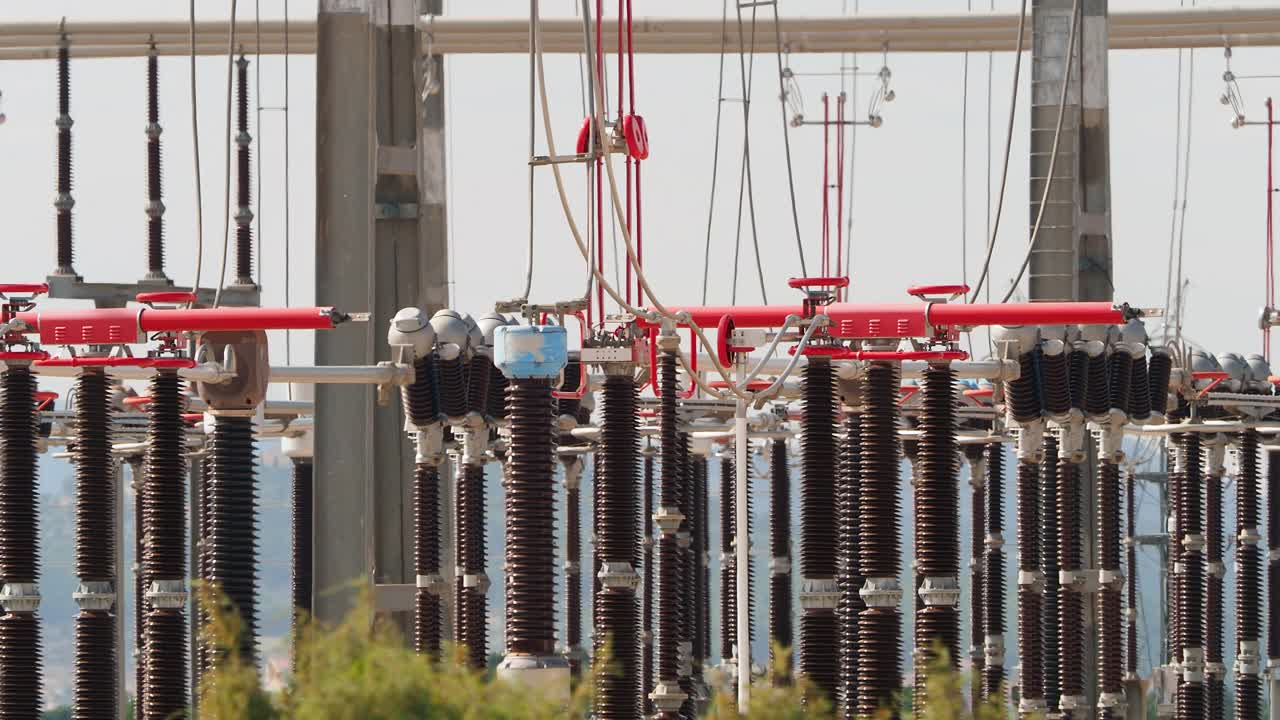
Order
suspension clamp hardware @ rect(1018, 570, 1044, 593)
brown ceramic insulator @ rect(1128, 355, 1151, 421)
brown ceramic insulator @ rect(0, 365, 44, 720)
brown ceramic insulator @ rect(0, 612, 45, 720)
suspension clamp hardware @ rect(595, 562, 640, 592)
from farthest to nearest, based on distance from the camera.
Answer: suspension clamp hardware @ rect(1018, 570, 1044, 593), brown ceramic insulator @ rect(1128, 355, 1151, 421), brown ceramic insulator @ rect(0, 365, 44, 720), brown ceramic insulator @ rect(0, 612, 45, 720), suspension clamp hardware @ rect(595, 562, 640, 592)

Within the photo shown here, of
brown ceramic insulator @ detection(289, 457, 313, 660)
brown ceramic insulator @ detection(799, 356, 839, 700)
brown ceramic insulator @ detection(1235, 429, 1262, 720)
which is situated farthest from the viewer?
brown ceramic insulator @ detection(1235, 429, 1262, 720)

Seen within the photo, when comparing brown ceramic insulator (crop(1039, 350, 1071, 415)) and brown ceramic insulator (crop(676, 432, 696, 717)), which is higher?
brown ceramic insulator (crop(1039, 350, 1071, 415))

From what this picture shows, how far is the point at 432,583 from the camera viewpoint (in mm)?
17938

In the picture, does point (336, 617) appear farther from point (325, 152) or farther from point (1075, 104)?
point (1075, 104)

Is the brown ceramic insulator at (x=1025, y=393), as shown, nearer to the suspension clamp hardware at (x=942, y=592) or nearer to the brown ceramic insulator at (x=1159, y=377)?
the brown ceramic insulator at (x=1159, y=377)

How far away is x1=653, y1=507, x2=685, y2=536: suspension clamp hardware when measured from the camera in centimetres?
1756

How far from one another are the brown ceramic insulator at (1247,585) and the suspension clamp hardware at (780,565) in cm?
550

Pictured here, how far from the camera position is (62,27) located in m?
25.0

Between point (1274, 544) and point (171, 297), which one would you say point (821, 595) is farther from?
point (1274, 544)

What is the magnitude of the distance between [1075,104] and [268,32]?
822cm

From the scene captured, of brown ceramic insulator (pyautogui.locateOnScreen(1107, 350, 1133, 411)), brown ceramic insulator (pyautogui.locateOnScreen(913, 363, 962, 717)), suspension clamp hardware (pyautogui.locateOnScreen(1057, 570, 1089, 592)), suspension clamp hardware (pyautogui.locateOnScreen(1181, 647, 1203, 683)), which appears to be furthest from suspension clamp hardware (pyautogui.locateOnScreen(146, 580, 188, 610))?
suspension clamp hardware (pyautogui.locateOnScreen(1181, 647, 1203, 683))

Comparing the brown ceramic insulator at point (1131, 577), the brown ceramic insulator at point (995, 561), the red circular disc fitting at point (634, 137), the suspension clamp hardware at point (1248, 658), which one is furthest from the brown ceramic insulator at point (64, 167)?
the brown ceramic insulator at point (1131, 577)

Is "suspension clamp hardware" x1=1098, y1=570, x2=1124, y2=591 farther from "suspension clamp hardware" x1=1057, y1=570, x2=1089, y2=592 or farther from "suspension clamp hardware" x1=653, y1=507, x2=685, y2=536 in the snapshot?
"suspension clamp hardware" x1=653, y1=507, x2=685, y2=536

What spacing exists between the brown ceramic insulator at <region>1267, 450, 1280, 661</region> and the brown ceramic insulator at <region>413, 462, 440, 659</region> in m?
15.6
